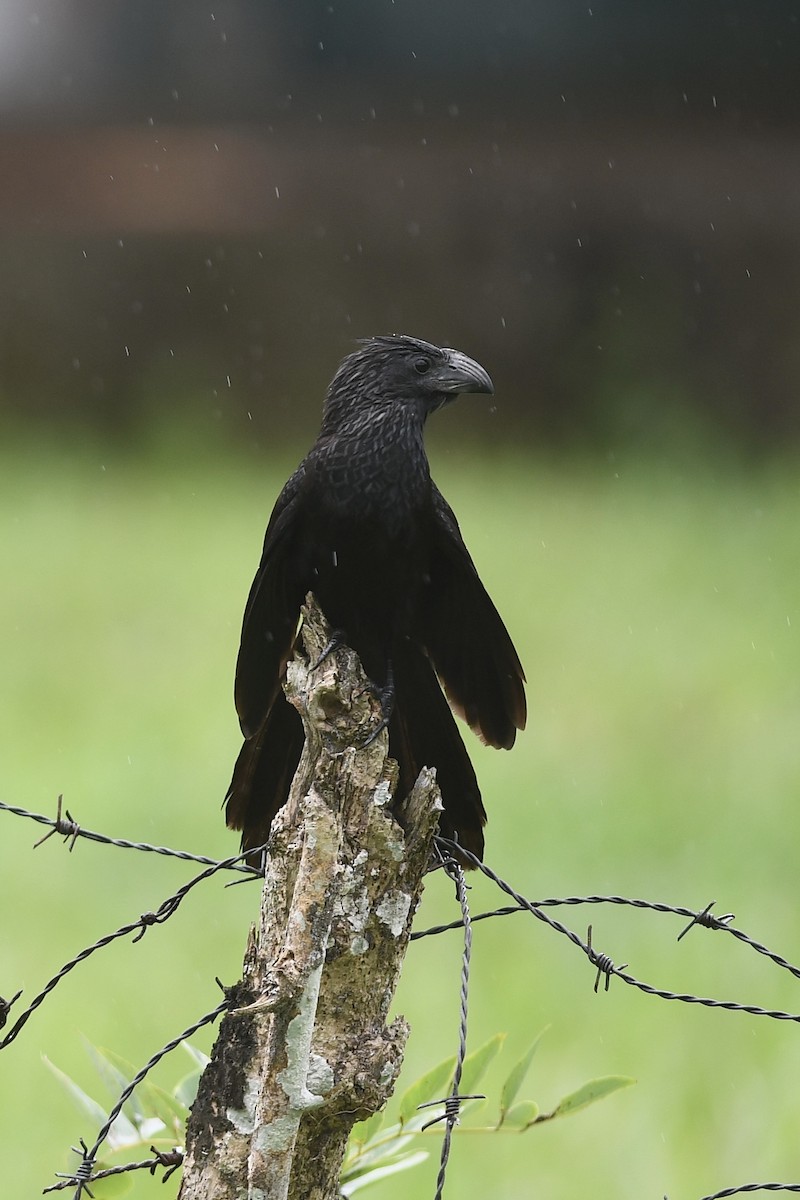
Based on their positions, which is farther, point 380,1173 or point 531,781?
point 531,781

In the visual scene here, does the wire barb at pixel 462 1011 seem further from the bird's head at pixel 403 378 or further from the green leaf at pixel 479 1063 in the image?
the bird's head at pixel 403 378

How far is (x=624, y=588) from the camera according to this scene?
8.45 meters

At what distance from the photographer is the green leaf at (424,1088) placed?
202 cm

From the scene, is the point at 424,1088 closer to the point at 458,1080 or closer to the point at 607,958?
the point at 607,958

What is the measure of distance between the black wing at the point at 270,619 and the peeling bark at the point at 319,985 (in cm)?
78

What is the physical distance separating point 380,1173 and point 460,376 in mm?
1513

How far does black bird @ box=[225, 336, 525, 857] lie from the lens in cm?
262

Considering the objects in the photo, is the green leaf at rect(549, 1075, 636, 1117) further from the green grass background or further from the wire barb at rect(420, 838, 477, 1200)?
the green grass background

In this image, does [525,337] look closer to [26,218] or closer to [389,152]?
[389,152]

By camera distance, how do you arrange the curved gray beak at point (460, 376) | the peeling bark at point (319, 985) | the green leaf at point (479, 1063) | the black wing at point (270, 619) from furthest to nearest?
the curved gray beak at point (460, 376) → the black wing at point (270, 619) → the green leaf at point (479, 1063) → the peeling bark at point (319, 985)

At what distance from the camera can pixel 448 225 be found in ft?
32.3

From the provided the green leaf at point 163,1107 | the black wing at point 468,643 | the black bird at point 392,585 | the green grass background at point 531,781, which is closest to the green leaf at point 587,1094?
the green leaf at point 163,1107

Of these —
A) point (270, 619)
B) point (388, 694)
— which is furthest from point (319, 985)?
point (270, 619)

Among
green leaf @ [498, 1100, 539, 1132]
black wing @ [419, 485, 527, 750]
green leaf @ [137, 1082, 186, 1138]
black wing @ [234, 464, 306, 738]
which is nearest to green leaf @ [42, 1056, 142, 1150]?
green leaf @ [137, 1082, 186, 1138]
